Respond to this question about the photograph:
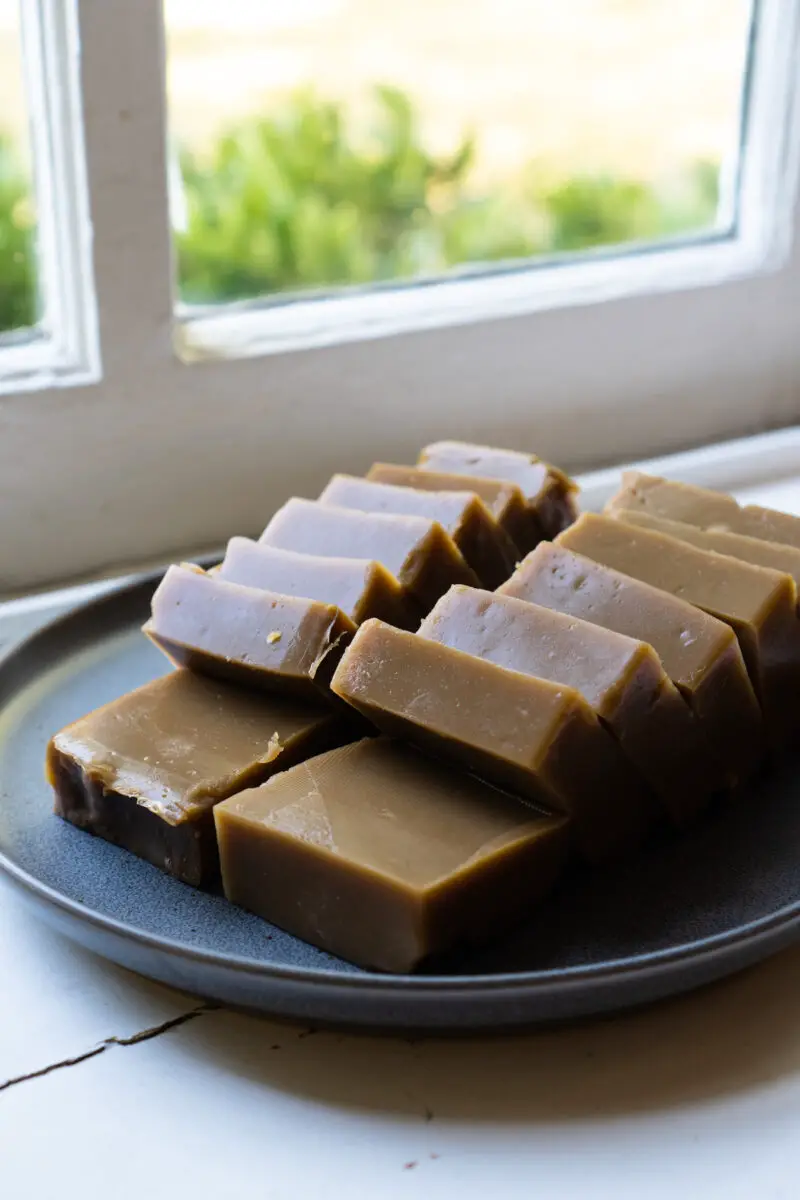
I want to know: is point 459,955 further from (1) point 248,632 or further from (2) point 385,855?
(1) point 248,632

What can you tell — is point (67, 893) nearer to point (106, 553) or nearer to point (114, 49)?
point (106, 553)

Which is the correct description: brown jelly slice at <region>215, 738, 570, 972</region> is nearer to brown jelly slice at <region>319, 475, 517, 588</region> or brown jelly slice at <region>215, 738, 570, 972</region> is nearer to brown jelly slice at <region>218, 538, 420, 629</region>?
brown jelly slice at <region>218, 538, 420, 629</region>

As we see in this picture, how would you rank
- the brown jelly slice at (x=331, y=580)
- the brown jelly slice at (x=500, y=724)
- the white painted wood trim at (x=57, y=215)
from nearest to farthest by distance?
the brown jelly slice at (x=500, y=724) → the brown jelly slice at (x=331, y=580) → the white painted wood trim at (x=57, y=215)

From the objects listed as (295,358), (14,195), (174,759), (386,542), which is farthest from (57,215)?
(174,759)

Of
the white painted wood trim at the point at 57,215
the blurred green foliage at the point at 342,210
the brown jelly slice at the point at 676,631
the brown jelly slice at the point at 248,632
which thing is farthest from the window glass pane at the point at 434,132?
the brown jelly slice at the point at 676,631

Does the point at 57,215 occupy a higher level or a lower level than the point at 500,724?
higher

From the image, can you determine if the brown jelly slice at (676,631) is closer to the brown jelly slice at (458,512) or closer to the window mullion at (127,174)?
the brown jelly slice at (458,512)

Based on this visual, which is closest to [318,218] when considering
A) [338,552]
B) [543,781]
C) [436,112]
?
[436,112]

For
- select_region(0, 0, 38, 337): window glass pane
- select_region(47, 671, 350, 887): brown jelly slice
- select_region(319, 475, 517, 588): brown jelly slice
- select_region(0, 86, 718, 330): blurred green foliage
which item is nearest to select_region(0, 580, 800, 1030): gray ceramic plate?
select_region(47, 671, 350, 887): brown jelly slice
